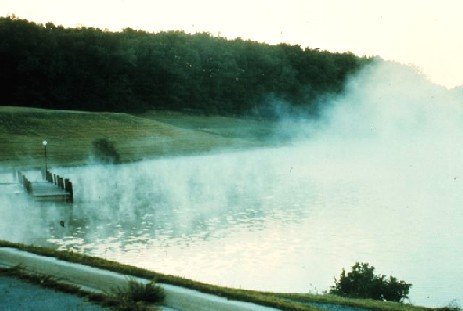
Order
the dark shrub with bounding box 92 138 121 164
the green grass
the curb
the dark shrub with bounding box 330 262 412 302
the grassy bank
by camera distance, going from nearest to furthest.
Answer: the green grass, the curb, the grassy bank, the dark shrub with bounding box 330 262 412 302, the dark shrub with bounding box 92 138 121 164

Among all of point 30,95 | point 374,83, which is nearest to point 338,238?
point 30,95

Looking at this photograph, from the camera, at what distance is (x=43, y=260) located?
32.8ft

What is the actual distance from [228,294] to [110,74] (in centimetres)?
9560

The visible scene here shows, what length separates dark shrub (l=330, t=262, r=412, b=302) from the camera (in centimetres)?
1580

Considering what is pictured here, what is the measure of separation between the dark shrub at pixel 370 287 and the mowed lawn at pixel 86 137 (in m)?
44.3

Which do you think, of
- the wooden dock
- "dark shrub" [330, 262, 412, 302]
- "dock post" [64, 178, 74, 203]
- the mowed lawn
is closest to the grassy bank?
"dark shrub" [330, 262, 412, 302]

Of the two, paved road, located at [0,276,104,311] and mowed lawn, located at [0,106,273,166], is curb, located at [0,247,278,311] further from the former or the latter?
mowed lawn, located at [0,106,273,166]

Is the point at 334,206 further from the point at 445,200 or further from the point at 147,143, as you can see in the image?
the point at 147,143

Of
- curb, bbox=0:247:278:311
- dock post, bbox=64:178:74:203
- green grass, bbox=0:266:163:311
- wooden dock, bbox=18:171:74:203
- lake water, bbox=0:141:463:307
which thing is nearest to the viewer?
green grass, bbox=0:266:163:311

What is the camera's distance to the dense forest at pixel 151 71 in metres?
92.8

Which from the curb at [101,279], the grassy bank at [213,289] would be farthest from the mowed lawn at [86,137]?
the curb at [101,279]

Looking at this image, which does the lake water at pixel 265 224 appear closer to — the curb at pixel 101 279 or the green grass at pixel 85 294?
the curb at pixel 101 279

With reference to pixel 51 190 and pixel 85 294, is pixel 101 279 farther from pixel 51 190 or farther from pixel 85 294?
pixel 51 190

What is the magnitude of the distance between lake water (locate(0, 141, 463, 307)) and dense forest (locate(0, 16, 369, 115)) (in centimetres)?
4194
